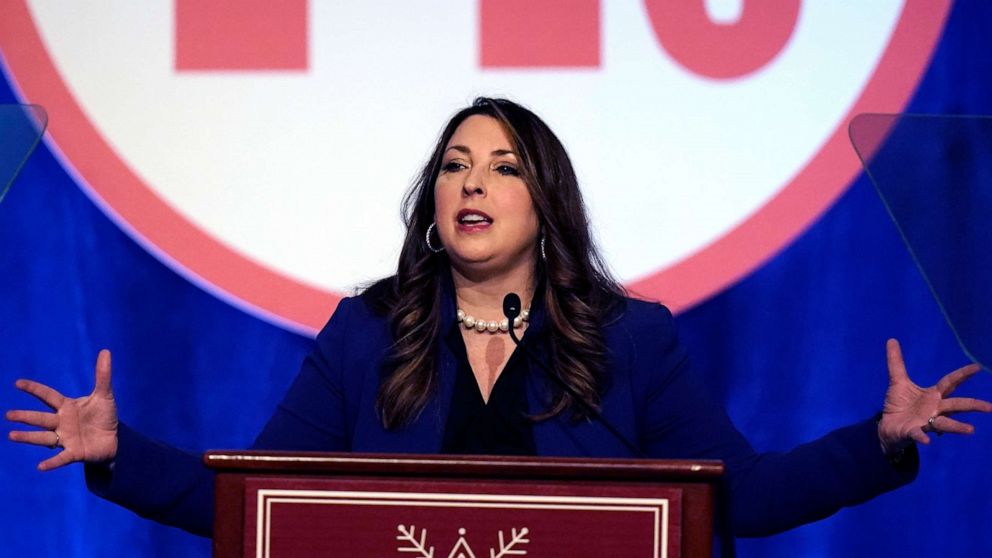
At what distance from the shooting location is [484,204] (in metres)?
2.09

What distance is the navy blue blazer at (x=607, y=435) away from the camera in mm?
1799

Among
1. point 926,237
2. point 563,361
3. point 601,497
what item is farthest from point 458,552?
point 926,237

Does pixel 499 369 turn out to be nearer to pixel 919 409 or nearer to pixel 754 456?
pixel 754 456

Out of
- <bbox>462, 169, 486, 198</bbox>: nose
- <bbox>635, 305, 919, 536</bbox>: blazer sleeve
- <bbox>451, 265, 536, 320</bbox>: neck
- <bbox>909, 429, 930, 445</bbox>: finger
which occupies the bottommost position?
<bbox>635, 305, 919, 536</bbox>: blazer sleeve

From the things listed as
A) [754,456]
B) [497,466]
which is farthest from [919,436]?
[497,466]

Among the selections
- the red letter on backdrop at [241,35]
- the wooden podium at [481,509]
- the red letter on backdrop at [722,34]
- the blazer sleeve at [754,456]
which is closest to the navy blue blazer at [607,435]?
the blazer sleeve at [754,456]

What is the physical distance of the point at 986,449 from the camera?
2.48 meters

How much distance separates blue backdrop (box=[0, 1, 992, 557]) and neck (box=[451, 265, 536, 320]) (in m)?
0.54

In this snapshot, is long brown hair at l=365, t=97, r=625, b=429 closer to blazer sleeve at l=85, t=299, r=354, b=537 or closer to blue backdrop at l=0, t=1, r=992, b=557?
blazer sleeve at l=85, t=299, r=354, b=537

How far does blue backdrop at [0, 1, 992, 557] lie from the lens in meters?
2.50

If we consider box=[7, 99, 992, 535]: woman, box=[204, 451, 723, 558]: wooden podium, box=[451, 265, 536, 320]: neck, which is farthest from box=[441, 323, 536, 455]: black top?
box=[204, 451, 723, 558]: wooden podium

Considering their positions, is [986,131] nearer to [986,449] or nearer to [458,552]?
[986,449]

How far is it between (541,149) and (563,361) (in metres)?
0.34

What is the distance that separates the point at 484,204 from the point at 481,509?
800 millimetres
